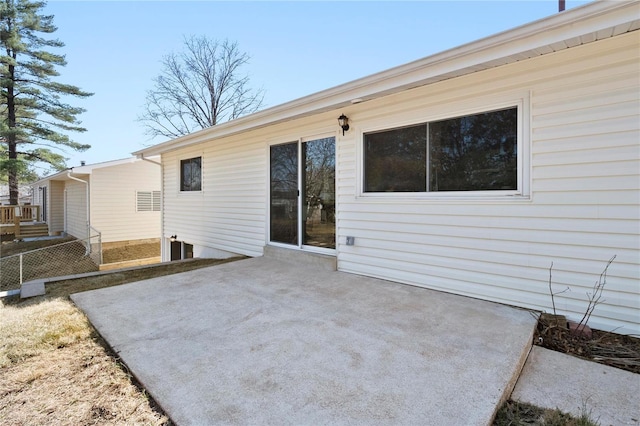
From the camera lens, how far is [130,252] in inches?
457

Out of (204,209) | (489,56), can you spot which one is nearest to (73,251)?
(204,209)

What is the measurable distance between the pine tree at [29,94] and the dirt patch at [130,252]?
833 centimetres

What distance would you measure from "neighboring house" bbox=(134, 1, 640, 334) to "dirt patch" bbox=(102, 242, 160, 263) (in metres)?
8.58

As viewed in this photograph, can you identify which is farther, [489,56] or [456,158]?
[456,158]

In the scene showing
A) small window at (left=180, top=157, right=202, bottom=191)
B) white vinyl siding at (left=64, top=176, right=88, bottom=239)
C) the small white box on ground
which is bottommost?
the small white box on ground

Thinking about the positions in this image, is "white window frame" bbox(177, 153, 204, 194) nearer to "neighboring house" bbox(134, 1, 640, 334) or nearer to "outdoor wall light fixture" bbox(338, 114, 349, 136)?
"neighboring house" bbox(134, 1, 640, 334)

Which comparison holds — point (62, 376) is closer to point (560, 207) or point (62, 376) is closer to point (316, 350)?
point (316, 350)

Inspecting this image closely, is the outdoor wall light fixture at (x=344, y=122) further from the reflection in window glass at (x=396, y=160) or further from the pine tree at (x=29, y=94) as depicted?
the pine tree at (x=29, y=94)

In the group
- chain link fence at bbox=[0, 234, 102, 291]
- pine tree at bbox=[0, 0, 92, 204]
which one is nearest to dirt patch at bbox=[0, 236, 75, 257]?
chain link fence at bbox=[0, 234, 102, 291]

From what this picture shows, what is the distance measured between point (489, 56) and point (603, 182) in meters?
1.47

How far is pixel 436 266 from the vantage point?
3.79 meters

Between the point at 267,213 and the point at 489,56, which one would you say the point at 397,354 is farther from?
the point at 267,213

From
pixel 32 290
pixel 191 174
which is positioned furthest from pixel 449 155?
pixel 191 174

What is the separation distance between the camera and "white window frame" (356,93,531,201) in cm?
311
